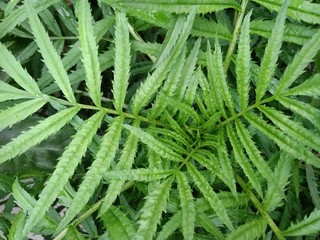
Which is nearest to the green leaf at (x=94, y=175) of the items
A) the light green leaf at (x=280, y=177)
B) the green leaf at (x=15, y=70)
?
the green leaf at (x=15, y=70)

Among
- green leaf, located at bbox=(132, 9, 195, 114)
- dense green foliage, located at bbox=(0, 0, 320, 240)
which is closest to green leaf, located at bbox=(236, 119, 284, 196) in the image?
dense green foliage, located at bbox=(0, 0, 320, 240)

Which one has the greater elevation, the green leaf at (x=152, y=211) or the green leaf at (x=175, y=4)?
the green leaf at (x=175, y=4)

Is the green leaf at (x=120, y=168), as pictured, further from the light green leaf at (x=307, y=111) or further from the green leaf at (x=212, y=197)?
the light green leaf at (x=307, y=111)

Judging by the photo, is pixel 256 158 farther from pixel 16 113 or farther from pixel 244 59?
pixel 16 113

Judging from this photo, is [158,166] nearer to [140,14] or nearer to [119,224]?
[119,224]

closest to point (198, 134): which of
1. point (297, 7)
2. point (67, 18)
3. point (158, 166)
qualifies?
point (158, 166)

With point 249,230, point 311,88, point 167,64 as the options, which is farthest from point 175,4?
point 249,230
